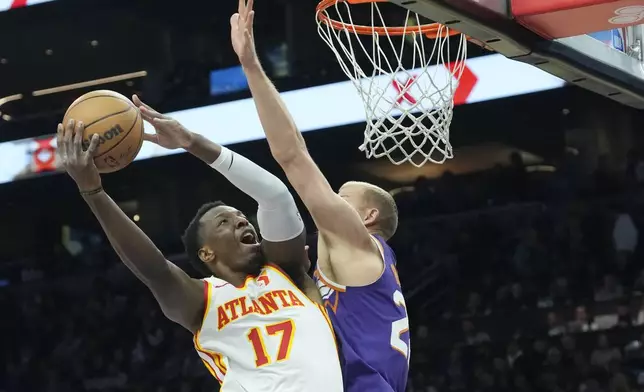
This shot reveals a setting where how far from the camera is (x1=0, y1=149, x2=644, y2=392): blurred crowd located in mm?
8219

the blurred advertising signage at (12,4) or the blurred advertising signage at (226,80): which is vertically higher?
the blurred advertising signage at (12,4)

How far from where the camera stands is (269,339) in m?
3.09

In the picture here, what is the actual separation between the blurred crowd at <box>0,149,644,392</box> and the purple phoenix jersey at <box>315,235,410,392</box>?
5.01 meters

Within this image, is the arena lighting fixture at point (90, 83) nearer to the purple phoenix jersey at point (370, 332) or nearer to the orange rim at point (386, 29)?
the orange rim at point (386, 29)

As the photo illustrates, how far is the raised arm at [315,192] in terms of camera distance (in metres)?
2.99

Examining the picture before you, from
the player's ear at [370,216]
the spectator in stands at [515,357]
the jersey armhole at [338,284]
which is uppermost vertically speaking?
the player's ear at [370,216]

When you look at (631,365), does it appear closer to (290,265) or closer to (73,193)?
(290,265)

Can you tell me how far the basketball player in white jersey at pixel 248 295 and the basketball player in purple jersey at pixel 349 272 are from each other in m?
0.07

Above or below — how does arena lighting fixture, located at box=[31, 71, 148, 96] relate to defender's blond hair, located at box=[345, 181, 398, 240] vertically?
below

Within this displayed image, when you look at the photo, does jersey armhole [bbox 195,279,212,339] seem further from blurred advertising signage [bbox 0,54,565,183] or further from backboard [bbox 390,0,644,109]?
blurred advertising signage [bbox 0,54,565,183]

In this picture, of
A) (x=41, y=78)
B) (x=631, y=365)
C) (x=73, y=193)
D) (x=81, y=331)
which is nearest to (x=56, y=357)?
(x=81, y=331)

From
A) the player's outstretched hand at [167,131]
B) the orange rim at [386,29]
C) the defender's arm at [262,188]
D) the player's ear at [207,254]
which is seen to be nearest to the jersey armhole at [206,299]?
the player's ear at [207,254]

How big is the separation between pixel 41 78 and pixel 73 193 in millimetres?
1616

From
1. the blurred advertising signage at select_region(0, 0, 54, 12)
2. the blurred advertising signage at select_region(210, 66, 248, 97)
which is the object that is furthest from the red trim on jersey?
the blurred advertising signage at select_region(210, 66, 248, 97)
